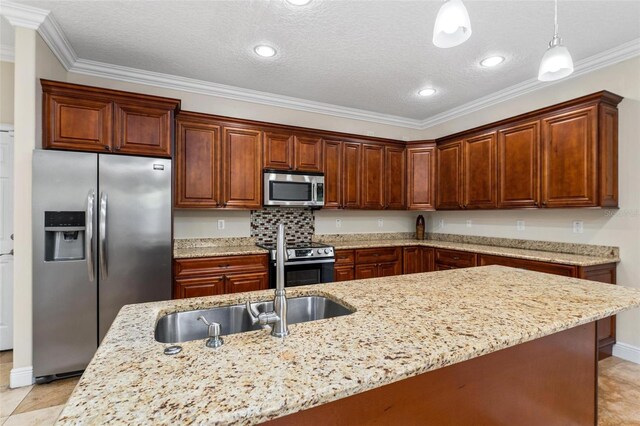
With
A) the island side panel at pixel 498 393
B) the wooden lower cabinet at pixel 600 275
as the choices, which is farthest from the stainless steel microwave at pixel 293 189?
the island side panel at pixel 498 393

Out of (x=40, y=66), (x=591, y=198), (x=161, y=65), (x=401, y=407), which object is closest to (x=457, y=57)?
(x=591, y=198)

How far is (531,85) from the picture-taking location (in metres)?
3.54

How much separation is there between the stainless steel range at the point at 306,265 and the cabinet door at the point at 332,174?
678 millimetres

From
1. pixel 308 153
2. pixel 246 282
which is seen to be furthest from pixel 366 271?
pixel 308 153

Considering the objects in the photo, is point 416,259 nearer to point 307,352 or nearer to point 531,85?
point 531,85

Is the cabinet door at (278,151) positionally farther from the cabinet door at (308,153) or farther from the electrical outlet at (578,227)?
the electrical outlet at (578,227)

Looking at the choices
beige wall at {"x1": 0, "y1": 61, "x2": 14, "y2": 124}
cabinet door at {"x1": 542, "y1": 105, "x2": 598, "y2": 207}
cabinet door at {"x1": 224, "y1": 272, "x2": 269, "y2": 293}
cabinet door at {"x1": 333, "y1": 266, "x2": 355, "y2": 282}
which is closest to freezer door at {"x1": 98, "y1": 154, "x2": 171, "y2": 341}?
cabinet door at {"x1": 224, "y1": 272, "x2": 269, "y2": 293}

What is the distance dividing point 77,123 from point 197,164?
1.03m

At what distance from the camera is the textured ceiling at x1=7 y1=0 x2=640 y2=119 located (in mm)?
2312

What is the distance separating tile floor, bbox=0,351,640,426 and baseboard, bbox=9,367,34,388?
34 millimetres

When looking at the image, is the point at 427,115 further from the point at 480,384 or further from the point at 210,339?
the point at 210,339

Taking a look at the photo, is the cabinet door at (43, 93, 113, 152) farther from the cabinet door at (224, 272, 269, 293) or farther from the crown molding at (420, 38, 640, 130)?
the crown molding at (420, 38, 640, 130)

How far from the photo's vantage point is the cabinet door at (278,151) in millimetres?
3689

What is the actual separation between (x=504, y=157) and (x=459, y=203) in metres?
0.78
